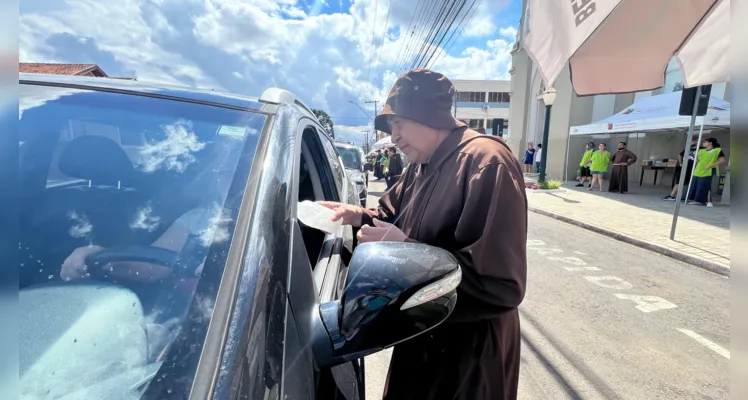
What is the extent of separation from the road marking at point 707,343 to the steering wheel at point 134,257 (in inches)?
166

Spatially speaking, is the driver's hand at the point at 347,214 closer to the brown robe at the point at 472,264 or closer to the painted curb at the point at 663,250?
the brown robe at the point at 472,264

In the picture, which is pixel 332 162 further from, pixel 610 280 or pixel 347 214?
pixel 610 280

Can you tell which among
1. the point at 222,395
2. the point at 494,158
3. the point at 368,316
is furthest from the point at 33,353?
the point at 494,158

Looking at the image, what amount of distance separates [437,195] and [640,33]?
3.10 meters

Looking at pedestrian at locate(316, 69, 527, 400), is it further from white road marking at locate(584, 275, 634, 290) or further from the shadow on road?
white road marking at locate(584, 275, 634, 290)

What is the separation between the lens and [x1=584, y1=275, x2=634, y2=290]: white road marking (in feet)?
15.3

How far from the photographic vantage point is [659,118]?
11391mm

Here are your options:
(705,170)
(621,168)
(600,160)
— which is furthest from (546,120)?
(705,170)

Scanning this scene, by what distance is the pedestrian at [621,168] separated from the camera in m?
13.3

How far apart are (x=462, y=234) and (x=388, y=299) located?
408 mm

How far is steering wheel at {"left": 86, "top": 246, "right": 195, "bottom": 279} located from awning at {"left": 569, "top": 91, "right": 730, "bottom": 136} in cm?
1240

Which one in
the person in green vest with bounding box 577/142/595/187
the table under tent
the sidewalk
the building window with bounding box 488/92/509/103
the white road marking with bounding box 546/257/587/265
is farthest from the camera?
the building window with bounding box 488/92/509/103

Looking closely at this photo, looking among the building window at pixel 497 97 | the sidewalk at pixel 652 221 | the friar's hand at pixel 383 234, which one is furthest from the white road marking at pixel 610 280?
the building window at pixel 497 97

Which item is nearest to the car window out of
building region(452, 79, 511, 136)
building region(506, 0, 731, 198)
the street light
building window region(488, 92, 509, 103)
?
the street light
